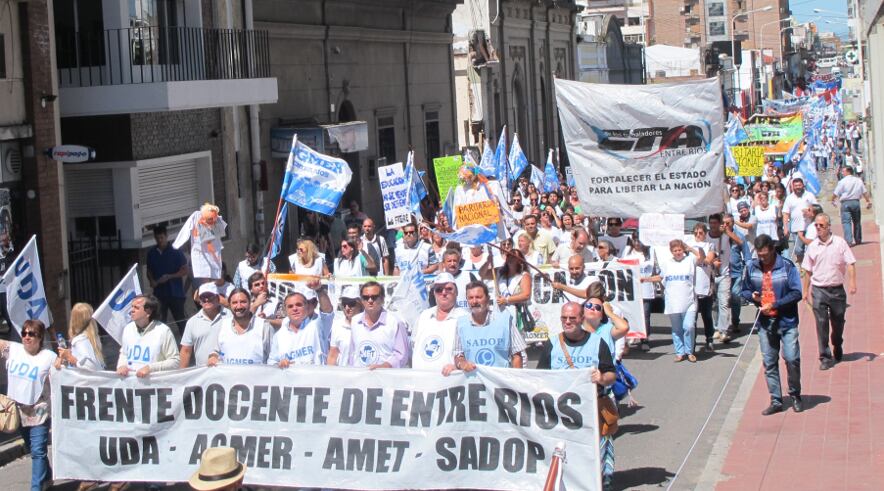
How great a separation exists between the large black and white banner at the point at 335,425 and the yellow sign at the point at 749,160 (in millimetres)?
18902

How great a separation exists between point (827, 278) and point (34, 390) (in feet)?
26.4

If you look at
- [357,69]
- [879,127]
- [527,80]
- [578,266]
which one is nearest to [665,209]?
[578,266]

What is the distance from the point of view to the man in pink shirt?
1328cm

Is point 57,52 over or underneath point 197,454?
over

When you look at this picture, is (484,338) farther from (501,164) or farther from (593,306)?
(501,164)

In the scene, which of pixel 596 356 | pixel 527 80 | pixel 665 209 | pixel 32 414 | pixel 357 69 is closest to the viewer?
pixel 596 356

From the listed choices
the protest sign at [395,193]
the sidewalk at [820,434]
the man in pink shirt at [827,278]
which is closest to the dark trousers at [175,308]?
the protest sign at [395,193]

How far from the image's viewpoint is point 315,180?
13.4 meters

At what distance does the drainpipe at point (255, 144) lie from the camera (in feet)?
71.7

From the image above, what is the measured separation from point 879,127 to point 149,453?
14439mm

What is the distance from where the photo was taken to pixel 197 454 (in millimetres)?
8758

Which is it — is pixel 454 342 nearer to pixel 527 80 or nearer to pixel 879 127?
pixel 879 127

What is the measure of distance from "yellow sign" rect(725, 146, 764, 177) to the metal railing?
10312 millimetres

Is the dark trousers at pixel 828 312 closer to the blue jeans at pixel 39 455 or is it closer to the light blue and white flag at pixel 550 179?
the blue jeans at pixel 39 455
